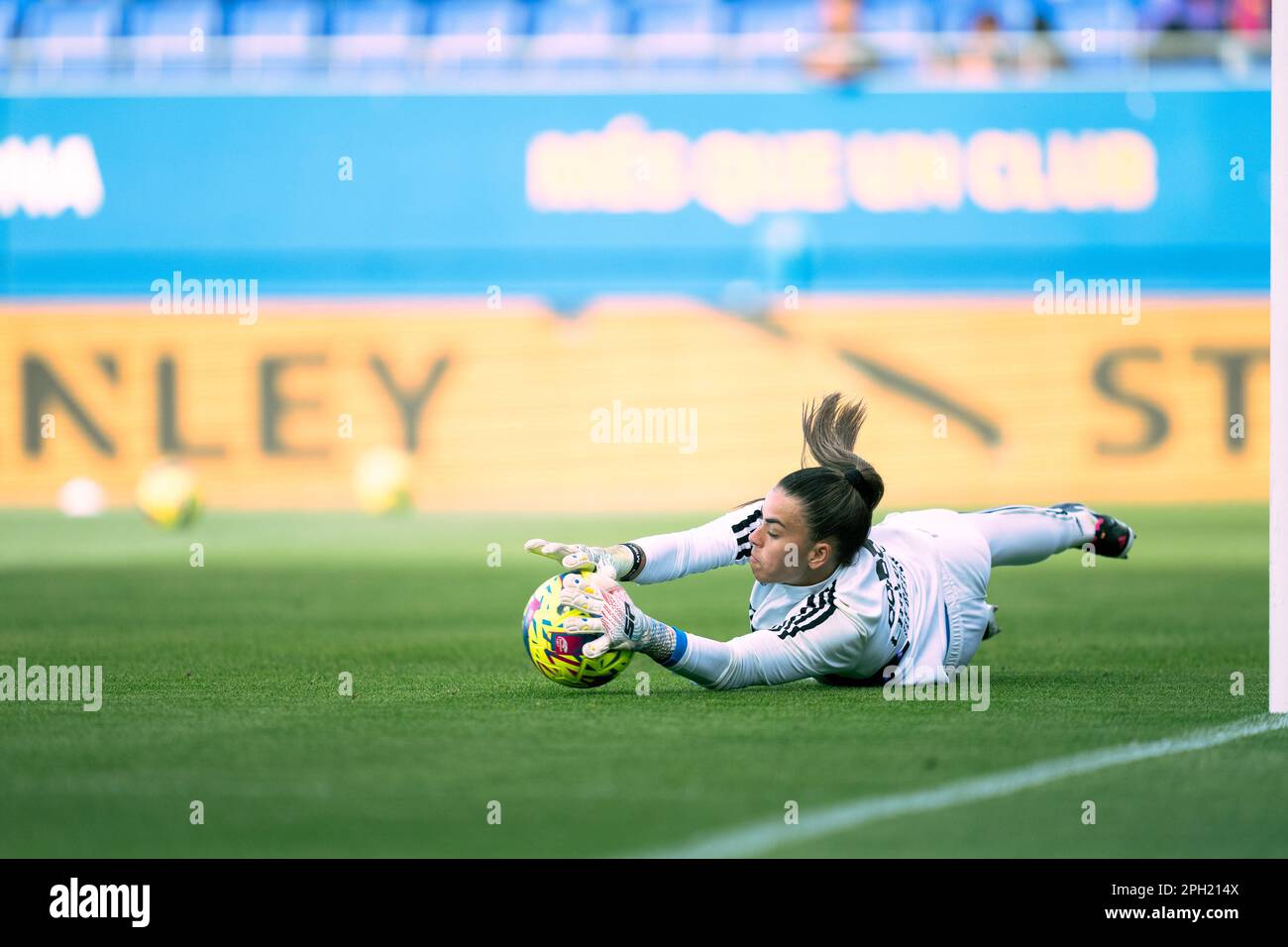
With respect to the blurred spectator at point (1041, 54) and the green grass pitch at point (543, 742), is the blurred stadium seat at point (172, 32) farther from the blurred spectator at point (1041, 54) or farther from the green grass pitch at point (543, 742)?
the green grass pitch at point (543, 742)

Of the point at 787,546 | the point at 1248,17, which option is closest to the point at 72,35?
the point at 1248,17

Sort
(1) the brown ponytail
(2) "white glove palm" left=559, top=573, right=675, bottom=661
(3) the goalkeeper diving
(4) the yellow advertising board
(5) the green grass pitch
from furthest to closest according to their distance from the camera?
(4) the yellow advertising board → (1) the brown ponytail → (3) the goalkeeper diving → (2) "white glove palm" left=559, top=573, right=675, bottom=661 → (5) the green grass pitch

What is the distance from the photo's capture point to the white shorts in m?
6.03

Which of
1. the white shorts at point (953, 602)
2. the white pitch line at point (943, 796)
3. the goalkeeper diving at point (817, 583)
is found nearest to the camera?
the white pitch line at point (943, 796)

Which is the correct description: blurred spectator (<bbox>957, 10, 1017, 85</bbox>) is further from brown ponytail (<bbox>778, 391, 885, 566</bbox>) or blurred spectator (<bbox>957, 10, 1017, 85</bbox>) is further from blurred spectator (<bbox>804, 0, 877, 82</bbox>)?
brown ponytail (<bbox>778, 391, 885, 566</bbox>)

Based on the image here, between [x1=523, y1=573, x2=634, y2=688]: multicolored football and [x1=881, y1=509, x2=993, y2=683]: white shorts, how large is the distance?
1.07 meters

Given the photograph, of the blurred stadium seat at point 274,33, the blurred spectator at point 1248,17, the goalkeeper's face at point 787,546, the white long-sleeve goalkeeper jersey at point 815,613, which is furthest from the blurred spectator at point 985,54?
the goalkeeper's face at point 787,546

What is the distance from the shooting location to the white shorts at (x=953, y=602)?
603 centimetres

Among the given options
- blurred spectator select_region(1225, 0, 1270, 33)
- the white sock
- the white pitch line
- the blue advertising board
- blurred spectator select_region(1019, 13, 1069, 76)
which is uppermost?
blurred spectator select_region(1225, 0, 1270, 33)

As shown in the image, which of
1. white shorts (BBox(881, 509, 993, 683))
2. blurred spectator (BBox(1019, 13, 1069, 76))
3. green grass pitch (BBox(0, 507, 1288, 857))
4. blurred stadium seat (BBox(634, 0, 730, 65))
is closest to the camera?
green grass pitch (BBox(0, 507, 1288, 857))

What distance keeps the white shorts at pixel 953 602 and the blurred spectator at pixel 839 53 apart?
15.0 metres

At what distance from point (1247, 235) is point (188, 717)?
1719 centimetres

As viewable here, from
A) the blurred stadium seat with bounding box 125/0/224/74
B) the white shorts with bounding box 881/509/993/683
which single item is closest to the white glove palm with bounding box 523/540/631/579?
the white shorts with bounding box 881/509/993/683
